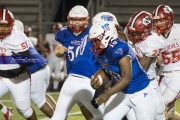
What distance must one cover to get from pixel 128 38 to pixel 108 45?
114cm

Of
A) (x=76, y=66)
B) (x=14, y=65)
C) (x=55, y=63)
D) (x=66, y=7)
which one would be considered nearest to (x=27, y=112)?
(x=14, y=65)

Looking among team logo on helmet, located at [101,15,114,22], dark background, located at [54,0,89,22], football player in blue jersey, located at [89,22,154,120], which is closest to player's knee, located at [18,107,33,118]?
team logo on helmet, located at [101,15,114,22]

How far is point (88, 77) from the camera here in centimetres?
559

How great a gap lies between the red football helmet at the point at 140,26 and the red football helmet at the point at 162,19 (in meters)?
0.72

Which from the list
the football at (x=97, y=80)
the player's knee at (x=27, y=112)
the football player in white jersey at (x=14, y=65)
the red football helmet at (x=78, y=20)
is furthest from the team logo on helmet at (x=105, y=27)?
the player's knee at (x=27, y=112)

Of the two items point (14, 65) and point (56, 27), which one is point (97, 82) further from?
point (56, 27)

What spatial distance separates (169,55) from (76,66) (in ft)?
4.27

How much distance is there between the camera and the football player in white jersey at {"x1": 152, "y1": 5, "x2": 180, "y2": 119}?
240 inches

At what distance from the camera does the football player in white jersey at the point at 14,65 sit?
601 cm

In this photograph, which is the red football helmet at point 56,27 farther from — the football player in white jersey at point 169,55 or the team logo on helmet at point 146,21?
the team logo on helmet at point 146,21

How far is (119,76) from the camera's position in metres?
4.83

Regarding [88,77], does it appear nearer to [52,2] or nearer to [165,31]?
[165,31]

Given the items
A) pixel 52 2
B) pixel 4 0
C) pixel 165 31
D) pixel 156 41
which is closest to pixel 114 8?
pixel 52 2

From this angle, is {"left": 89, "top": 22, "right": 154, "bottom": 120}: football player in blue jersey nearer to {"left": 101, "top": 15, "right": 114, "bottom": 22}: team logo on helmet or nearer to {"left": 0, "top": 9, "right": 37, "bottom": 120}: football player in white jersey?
{"left": 101, "top": 15, "right": 114, "bottom": 22}: team logo on helmet
